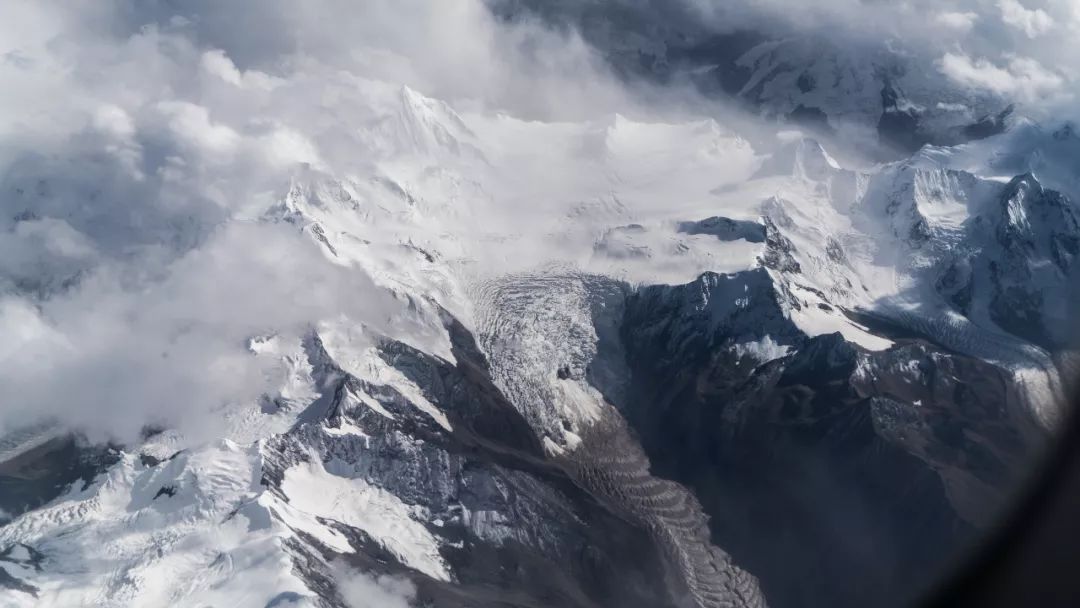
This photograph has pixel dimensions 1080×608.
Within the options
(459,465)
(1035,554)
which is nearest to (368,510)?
(459,465)

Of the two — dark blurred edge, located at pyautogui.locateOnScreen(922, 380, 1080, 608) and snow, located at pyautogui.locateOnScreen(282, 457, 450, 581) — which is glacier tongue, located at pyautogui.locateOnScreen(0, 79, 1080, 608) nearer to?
snow, located at pyautogui.locateOnScreen(282, 457, 450, 581)

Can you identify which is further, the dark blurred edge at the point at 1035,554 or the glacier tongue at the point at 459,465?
the glacier tongue at the point at 459,465

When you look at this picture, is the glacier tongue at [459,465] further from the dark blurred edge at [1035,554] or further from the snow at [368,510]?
the dark blurred edge at [1035,554]

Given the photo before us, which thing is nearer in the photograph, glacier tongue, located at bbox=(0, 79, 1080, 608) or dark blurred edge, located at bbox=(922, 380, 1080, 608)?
dark blurred edge, located at bbox=(922, 380, 1080, 608)

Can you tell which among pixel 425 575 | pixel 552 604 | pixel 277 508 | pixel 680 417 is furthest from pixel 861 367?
pixel 277 508

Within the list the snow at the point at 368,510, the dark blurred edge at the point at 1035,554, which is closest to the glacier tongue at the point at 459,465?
the snow at the point at 368,510

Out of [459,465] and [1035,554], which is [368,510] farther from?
[1035,554]

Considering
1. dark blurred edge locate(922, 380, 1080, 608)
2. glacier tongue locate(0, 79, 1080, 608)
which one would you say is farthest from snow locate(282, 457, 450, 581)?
dark blurred edge locate(922, 380, 1080, 608)

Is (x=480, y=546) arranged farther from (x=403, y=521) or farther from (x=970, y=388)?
(x=970, y=388)
